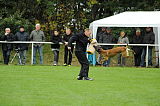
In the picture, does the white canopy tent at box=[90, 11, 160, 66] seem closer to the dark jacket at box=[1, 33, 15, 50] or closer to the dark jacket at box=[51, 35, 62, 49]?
the dark jacket at box=[51, 35, 62, 49]

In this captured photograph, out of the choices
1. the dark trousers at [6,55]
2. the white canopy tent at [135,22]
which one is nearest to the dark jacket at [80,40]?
the dark trousers at [6,55]

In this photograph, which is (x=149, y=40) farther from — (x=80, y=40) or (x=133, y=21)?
(x=80, y=40)

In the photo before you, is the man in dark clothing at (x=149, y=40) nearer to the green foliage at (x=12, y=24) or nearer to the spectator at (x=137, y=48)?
the spectator at (x=137, y=48)

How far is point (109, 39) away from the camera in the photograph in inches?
898

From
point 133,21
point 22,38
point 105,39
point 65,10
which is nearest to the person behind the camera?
point 22,38

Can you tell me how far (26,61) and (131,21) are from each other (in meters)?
5.42

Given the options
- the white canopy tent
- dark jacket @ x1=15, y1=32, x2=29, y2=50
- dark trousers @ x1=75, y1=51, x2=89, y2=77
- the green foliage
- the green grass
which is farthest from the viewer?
the green foliage

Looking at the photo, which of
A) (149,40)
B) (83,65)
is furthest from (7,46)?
(83,65)

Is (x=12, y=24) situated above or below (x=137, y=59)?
above

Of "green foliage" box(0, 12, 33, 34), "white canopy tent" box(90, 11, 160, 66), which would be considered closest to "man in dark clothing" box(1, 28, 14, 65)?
"white canopy tent" box(90, 11, 160, 66)

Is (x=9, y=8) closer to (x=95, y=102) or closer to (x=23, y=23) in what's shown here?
(x=23, y=23)

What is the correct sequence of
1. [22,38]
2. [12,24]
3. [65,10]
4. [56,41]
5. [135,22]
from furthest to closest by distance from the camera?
[65,10] < [12,24] < [135,22] < [22,38] < [56,41]

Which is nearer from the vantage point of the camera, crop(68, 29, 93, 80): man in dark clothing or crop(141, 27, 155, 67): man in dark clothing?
crop(68, 29, 93, 80): man in dark clothing

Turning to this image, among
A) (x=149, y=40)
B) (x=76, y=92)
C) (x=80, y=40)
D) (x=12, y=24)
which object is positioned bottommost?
(x=76, y=92)
